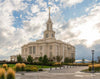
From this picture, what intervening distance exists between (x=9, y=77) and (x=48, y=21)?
82789 millimetres

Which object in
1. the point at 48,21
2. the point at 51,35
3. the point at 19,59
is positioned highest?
the point at 48,21

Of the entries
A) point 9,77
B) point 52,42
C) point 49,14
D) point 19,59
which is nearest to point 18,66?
point 9,77

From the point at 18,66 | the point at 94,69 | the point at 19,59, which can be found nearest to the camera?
the point at 18,66

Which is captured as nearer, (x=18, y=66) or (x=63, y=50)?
(x=18, y=66)

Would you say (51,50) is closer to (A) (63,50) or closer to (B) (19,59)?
(A) (63,50)

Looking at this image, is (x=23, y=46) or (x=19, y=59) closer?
(x=19, y=59)

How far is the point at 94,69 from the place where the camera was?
29141 millimetres

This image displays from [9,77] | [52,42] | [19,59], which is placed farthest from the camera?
[52,42]

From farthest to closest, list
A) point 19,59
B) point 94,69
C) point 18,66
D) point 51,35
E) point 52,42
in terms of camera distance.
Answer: point 51,35
point 52,42
point 19,59
point 94,69
point 18,66

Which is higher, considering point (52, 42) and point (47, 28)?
point (47, 28)

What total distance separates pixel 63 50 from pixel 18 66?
65.3 meters

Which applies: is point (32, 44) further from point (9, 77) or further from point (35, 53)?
point (9, 77)

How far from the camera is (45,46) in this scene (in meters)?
84.8

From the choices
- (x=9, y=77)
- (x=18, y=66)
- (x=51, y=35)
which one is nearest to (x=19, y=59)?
(x=51, y=35)
